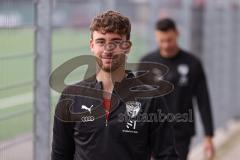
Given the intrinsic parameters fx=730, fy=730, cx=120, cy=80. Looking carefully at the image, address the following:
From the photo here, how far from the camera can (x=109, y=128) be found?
402 cm

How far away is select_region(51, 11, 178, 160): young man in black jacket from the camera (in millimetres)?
3998

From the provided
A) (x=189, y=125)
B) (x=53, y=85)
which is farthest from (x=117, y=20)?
(x=189, y=125)

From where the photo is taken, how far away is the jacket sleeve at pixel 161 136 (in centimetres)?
413

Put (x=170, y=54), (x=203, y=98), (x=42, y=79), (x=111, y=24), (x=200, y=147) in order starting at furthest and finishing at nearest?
(x=200, y=147) < (x=203, y=98) < (x=170, y=54) < (x=42, y=79) < (x=111, y=24)

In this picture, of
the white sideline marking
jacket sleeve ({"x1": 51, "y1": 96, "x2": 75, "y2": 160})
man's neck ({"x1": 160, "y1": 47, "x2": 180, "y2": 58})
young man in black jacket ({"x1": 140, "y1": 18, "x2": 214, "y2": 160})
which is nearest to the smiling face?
jacket sleeve ({"x1": 51, "y1": 96, "x2": 75, "y2": 160})

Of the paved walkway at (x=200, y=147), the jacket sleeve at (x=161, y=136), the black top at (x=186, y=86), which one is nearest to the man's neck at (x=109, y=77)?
the jacket sleeve at (x=161, y=136)

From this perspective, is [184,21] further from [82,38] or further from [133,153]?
[133,153]

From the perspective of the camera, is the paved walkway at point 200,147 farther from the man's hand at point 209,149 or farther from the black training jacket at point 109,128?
the man's hand at point 209,149

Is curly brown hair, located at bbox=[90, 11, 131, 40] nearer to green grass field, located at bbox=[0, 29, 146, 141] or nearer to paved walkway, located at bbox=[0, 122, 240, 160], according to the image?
green grass field, located at bbox=[0, 29, 146, 141]

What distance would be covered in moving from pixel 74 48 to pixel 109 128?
2.95 metres

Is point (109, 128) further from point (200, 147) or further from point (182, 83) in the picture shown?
point (200, 147)

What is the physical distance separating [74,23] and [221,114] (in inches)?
215

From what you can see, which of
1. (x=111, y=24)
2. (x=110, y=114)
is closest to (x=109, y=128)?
(x=110, y=114)

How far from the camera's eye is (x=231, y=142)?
12.5m
